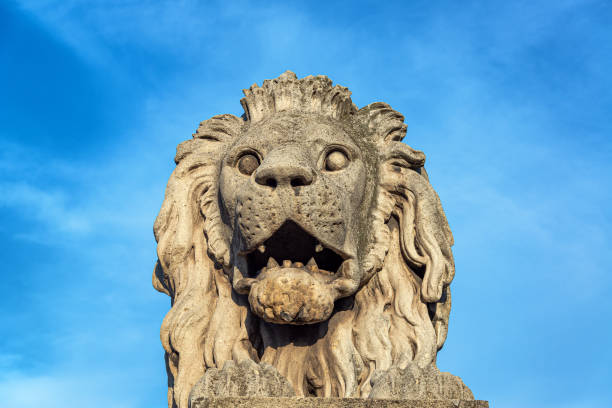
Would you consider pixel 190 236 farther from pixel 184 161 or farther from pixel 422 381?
pixel 422 381

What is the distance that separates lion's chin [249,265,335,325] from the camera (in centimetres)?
516

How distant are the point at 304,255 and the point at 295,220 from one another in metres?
0.32

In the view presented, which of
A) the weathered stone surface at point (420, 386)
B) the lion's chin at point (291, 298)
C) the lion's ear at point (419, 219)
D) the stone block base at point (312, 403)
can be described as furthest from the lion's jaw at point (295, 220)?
the stone block base at point (312, 403)

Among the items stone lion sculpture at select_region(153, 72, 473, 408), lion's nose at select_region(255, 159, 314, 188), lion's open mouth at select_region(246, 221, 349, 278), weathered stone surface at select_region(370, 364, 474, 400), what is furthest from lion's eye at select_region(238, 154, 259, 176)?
weathered stone surface at select_region(370, 364, 474, 400)

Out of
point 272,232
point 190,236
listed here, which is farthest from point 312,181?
point 190,236

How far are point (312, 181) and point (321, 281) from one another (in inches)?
24.4

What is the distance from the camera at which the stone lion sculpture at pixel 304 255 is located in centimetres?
522

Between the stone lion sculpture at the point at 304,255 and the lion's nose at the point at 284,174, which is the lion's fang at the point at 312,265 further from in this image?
the lion's nose at the point at 284,174

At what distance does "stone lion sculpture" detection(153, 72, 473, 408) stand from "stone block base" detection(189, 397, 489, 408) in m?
0.42

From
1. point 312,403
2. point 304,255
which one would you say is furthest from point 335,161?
point 312,403

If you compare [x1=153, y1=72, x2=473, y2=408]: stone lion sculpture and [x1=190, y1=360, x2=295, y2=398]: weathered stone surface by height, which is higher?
[x1=153, y1=72, x2=473, y2=408]: stone lion sculpture

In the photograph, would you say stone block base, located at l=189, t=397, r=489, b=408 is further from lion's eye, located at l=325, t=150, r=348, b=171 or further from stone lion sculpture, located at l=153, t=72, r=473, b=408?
lion's eye, located at l=325, t=150, r=348, b=171

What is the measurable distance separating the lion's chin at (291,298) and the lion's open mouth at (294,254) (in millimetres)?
163

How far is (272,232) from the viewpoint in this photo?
5219 millimetres
